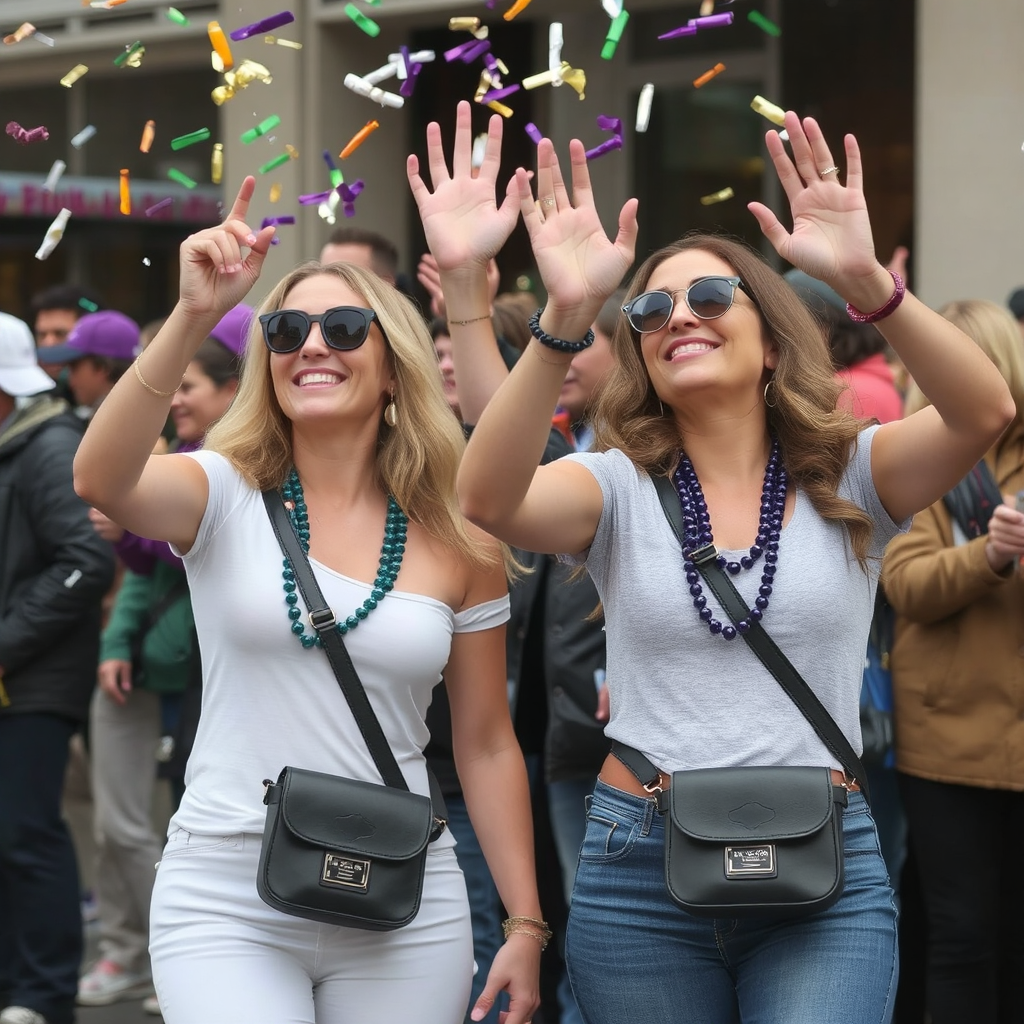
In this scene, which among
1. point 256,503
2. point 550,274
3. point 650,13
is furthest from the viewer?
A: point 650,13

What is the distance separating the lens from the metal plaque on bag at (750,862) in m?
2.74

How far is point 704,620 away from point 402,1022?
0.93 m

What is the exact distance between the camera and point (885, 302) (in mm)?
2723

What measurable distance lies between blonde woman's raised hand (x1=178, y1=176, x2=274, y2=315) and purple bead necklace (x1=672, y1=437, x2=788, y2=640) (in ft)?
2.94

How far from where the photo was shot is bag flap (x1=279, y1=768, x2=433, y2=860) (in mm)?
2918

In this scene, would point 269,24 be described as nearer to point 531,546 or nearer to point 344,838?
point 531,546

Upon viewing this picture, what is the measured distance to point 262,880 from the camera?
289 centimetres

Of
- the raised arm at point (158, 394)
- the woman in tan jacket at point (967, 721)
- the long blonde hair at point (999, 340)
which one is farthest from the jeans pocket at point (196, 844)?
the long blonde hair at point (999, 340)

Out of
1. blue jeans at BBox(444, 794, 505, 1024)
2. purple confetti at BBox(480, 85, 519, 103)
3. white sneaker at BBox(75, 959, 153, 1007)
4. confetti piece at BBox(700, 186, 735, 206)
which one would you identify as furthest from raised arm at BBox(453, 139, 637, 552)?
white sneaker at BBox(75, 959, 153, 1007)

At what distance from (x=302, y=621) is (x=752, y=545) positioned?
0.85 metres

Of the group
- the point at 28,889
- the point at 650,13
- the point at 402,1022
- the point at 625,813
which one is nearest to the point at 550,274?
the point at 625,813

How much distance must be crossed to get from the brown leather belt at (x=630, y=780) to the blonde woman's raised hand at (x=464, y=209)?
0.96 meters

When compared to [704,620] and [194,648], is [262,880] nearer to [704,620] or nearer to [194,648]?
[704,620]

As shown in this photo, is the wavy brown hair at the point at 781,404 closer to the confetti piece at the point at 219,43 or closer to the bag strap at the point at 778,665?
the bag strap at the point at 778,665
